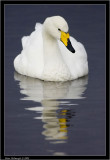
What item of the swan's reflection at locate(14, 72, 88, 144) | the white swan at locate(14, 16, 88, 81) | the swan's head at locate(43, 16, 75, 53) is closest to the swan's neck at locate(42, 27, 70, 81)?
the white swan at locate(14, 16, 88, 81)

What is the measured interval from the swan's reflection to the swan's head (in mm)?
970

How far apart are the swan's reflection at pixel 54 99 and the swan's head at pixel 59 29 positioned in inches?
38.2

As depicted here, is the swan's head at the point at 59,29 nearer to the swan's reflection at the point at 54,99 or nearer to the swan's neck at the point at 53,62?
the swan's neck at the point at 53,62

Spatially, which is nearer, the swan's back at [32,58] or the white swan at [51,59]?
the white swan at [51,59]

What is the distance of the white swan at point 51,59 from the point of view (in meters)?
17.0

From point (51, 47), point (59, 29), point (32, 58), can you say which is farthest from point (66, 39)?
point (32, 58)

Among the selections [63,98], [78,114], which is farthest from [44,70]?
[78,114]

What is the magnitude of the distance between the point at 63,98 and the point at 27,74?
→ 81.9 inches

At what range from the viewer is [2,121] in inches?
566

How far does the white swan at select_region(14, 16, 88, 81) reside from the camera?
55.8 feet

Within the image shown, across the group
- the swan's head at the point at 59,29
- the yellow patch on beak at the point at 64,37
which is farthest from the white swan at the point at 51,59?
the yellow patch on beak at the point at 64,37

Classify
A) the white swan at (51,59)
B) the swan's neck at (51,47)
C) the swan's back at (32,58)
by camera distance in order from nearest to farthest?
the white swan at (51,59), the swan's neck at (51,47), the swan's back at (32,58)

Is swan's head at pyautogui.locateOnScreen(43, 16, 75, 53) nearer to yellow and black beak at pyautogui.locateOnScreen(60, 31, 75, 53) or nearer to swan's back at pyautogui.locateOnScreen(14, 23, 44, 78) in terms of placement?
yellow and black beak at pyautogui.locateOnScreen(60, 31, 75, 53)

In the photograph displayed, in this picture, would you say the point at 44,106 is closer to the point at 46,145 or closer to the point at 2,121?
the point at 2,121
